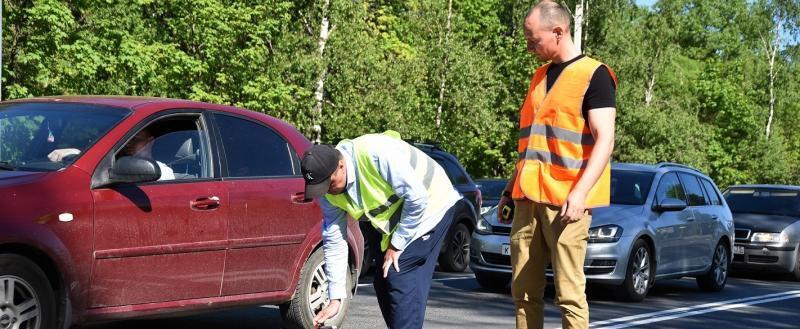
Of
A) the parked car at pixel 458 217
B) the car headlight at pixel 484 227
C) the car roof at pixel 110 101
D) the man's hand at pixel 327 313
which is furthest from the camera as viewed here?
the parked car at pixel 458 217

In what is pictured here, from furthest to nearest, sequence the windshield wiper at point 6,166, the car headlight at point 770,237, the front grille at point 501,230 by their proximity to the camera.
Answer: the car headlight at point 770,237 → the front grille at point 501,230 → the windshield wiper at point 6,166

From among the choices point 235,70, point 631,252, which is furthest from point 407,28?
point 631,252

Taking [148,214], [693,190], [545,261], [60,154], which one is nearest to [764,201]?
[693,190]

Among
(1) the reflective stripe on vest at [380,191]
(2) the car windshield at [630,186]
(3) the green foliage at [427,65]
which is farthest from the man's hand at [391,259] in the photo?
(3) the green foliage at [427,65]

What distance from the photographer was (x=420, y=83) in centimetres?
4412

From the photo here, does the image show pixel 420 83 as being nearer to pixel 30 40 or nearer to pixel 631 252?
pixel 30 40

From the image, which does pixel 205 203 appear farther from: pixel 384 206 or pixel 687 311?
pixel 687 311

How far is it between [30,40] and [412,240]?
21.3 meters

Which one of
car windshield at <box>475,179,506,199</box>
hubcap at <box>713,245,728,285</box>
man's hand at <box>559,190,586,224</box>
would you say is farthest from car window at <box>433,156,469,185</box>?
man's hand at <box>559,190,586,224</box>

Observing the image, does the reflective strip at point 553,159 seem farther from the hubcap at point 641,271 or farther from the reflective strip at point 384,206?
the hubcap at point 641,271

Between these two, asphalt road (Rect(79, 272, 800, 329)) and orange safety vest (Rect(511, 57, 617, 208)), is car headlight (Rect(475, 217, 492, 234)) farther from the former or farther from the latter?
orange safety vest (Rect(511, 57, 617, 208))

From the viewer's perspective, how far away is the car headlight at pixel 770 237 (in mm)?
19375

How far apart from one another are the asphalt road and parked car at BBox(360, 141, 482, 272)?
425mm

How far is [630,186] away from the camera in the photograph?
47.5 feet
